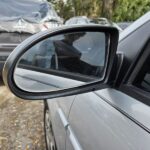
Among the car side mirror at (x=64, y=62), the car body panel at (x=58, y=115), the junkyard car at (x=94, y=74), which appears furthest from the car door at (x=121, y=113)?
the car body panel at (x=58, y=115)

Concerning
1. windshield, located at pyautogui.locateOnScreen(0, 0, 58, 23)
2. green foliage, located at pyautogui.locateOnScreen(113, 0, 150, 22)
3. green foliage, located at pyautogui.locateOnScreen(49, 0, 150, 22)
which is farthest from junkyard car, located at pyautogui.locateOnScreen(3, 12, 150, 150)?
green foliage, located at pyautogui.locateOnScreen(113, 0, 150, 22)

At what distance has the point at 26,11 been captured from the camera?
870 cm

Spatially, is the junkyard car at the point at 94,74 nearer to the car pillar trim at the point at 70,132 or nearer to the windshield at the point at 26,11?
the car pillar trim at the point at 70,132

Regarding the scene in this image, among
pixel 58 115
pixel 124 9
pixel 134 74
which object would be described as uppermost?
pixel 134 74

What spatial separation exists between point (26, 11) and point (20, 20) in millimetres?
451

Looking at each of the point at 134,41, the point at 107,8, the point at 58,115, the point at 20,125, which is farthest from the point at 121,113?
the point at 107,8

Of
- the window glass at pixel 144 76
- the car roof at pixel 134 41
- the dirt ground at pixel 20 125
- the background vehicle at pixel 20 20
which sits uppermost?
the car roof at pixel 134 41

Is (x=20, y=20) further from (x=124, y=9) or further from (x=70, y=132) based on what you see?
(x=124, y=9)

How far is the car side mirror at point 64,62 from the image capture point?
6.59ft

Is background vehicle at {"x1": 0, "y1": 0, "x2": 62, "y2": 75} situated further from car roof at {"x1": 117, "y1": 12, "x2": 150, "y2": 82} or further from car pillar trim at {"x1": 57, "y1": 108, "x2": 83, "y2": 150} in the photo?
car roof at {"x1": 117, "y1": 12, "x2": 150, "y2": 82}

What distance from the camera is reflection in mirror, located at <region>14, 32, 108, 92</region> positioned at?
2107 millimetres

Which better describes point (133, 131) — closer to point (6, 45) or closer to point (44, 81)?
point (44, 81)

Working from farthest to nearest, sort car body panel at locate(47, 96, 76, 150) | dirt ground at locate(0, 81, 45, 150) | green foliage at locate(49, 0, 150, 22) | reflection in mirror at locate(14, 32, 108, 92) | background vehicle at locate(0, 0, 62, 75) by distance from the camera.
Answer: green foliage at locate(49, 0, 150, 22)
background vehicle at locate(0, 0, 62, 75)
dirt ground at locate(0, 81, 45, 150)
car body panel at locate(47, 96, 76, 150)
reflection in mirror at locate(14, 32, 108, 92)

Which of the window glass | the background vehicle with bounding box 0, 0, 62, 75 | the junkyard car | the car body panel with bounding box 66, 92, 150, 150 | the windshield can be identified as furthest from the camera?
the windshield
